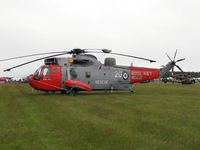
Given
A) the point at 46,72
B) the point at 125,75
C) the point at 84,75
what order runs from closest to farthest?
the point at 46,72 < the point at 84,75 < the point at 125,75

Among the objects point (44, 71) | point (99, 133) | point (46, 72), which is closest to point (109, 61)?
point (46, 72)

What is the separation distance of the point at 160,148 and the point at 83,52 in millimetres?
16626

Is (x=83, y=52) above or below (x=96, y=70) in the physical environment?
above

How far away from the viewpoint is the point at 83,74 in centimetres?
2250

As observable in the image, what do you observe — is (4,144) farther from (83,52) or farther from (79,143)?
(83,52)

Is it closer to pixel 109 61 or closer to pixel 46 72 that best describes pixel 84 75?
pixel 109 61

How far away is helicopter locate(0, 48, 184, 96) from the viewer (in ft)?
68.6

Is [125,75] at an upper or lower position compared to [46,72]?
lower

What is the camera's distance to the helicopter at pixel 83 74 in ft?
68.6

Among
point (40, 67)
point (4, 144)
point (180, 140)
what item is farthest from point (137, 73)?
point (4, 144)

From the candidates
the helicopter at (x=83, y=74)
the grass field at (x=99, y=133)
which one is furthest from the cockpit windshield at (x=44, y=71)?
the grass field at (x=99, y=133)

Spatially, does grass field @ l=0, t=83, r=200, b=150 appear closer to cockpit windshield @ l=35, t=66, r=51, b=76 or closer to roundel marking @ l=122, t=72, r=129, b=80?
cockpit windshield @ l=35, t=66, r=51, b=76

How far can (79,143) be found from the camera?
18.9 feet

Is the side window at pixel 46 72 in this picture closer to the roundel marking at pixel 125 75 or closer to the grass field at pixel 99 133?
the roundel marking at pixel 125 75
